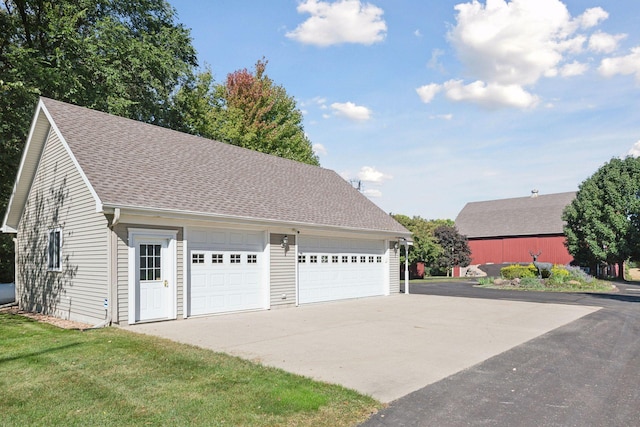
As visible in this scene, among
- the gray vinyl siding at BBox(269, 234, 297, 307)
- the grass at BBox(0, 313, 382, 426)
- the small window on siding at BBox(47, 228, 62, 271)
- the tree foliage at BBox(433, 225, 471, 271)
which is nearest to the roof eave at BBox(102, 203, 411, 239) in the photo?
the gray vinyl siding at BBox(269, 234, 297, 307)

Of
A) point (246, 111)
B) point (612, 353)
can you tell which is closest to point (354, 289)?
point (612, 353)

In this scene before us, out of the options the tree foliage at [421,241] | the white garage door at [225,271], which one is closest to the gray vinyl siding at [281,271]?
the white garage door at [225,271]

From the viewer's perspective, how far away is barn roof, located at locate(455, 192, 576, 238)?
145 ft

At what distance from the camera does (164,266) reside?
36.9 feet

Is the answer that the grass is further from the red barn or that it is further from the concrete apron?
the red barn

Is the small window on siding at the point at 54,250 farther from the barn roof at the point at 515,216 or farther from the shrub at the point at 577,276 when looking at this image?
the barn roof at the point at 515,216

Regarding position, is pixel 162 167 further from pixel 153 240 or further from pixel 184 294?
pixel 184 294

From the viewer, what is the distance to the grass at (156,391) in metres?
4.71

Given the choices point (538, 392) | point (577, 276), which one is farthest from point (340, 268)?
point (577, 276)

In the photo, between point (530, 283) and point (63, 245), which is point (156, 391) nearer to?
point (63, 245)

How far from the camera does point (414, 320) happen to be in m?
12.0

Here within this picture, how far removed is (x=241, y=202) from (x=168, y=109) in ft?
43.4

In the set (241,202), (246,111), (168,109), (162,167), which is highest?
(246,111)

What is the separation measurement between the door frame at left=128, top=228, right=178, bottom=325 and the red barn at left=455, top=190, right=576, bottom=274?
1596 inches
